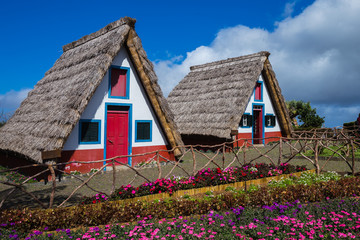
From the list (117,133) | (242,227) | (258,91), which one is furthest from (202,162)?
(242,227)

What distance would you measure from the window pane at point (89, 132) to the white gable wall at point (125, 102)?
190 millimetres

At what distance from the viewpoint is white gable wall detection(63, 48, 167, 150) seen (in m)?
11.1

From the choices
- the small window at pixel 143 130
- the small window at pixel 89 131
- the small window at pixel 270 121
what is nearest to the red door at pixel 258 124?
the small window at pixel 270 121

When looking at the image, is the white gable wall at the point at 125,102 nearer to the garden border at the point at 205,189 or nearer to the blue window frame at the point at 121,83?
the blue window frame at the point at 121,83

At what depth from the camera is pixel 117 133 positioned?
12227mm

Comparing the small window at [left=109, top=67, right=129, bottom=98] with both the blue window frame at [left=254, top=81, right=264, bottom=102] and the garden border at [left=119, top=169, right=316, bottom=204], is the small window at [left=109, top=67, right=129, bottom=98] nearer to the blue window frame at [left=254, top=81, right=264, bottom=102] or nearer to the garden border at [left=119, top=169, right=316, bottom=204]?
the garden border at [left=119, top=169, right=316, bottom=204]

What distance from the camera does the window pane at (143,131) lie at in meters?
12.8

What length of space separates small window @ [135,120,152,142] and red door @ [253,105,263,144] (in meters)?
8.87

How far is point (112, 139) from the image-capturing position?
12.1 meters

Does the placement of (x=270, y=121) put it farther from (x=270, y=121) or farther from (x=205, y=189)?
(x=205, y=189)

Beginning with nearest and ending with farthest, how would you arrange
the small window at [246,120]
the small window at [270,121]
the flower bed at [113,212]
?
the flower bed at [113,212] → the small window at [246,120] → the small window at [270,121]

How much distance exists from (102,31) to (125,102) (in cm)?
410

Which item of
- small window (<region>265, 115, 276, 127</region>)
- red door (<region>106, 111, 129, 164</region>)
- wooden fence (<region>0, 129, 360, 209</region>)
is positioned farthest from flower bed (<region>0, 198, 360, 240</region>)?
small window (<region>265, 115, 276, 127</region>)

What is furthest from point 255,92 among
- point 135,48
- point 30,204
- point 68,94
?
point 30,204
